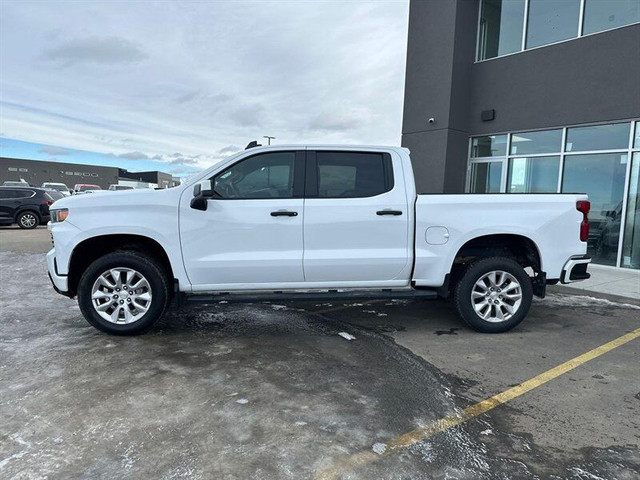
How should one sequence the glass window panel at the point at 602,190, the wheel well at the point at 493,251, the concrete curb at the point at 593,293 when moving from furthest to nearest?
the glass window panel at the point at 602,190 < the concrete curb at the point at 593,293 < the wheel well at the point at 493,251

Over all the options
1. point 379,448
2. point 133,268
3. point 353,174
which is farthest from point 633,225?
point 133,268

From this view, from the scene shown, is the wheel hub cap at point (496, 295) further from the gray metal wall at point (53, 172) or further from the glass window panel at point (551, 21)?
the gray metal wall at point (53, 172)

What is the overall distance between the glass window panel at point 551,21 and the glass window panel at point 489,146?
222cm

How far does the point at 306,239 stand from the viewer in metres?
4.88

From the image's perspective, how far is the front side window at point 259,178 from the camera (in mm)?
4891

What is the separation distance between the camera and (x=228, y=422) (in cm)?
314

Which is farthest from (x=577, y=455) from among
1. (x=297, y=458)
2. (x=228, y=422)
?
(x=228, y=422)

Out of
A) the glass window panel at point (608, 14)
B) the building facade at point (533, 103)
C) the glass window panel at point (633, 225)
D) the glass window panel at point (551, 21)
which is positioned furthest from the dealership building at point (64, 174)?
the glass window panel at point (633, 225)

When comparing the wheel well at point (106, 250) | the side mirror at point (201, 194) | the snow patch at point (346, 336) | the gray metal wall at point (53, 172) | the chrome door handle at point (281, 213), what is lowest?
the snow patch at point (346, 336)

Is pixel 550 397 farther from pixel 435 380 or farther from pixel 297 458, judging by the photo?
pixel 297 458

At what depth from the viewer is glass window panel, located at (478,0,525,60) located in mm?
11250

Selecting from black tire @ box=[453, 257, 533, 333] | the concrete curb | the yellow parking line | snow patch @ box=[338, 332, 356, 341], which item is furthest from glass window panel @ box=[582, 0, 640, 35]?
snow patch @ box=[338, 332, 356, 341]

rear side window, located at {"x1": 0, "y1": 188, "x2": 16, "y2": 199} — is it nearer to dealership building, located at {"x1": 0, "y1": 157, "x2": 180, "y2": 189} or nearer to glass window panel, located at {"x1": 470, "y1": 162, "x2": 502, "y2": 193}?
glass window panel, located at {"x1": 470, "y1": 162, "x2": 502, "y2": 193}

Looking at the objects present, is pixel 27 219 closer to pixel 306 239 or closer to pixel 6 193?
pixel 6 193
